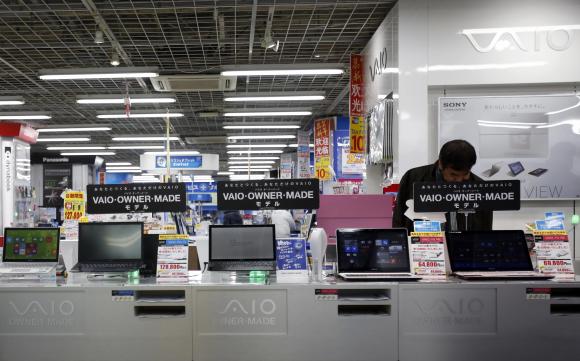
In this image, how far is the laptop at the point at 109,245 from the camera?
3.34m

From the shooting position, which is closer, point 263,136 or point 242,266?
point 242,266

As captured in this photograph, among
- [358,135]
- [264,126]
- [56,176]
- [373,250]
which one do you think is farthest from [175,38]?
[56,176]

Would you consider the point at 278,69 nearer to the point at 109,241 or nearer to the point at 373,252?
the point at 109,241

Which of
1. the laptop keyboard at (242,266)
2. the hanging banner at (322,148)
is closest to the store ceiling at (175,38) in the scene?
the hanging banner at (322,148)

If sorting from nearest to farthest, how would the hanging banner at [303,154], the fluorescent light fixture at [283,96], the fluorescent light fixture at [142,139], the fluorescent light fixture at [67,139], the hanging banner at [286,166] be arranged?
the fluorescent light fixture at [283,96] < the hanging banner at [303,154] < the fluorescent light fixture at [142,139] < the fluorescent light fixture at [67,139] < the hanging banner at [286,166]

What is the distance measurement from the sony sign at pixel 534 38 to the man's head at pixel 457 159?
2.12m

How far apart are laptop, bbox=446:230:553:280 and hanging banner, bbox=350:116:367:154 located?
4.42m

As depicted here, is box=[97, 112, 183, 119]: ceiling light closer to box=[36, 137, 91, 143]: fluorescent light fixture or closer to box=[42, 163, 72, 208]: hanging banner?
box=[36, 137, 91, 143]: fluorescent light fixture

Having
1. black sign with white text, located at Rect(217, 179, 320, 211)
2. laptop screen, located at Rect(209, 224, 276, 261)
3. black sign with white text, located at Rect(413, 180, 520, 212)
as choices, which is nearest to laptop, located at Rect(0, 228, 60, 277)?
laptop screen, located at Rect(209, 224, 276, 261)

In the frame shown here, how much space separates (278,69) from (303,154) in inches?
285

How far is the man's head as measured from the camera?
3.38 meters

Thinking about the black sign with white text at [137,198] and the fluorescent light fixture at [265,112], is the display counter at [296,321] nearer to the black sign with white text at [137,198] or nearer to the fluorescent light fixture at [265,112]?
the black sign with white text at [137,198]

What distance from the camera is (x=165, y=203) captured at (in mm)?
3318

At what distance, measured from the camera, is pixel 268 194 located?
328 cm
